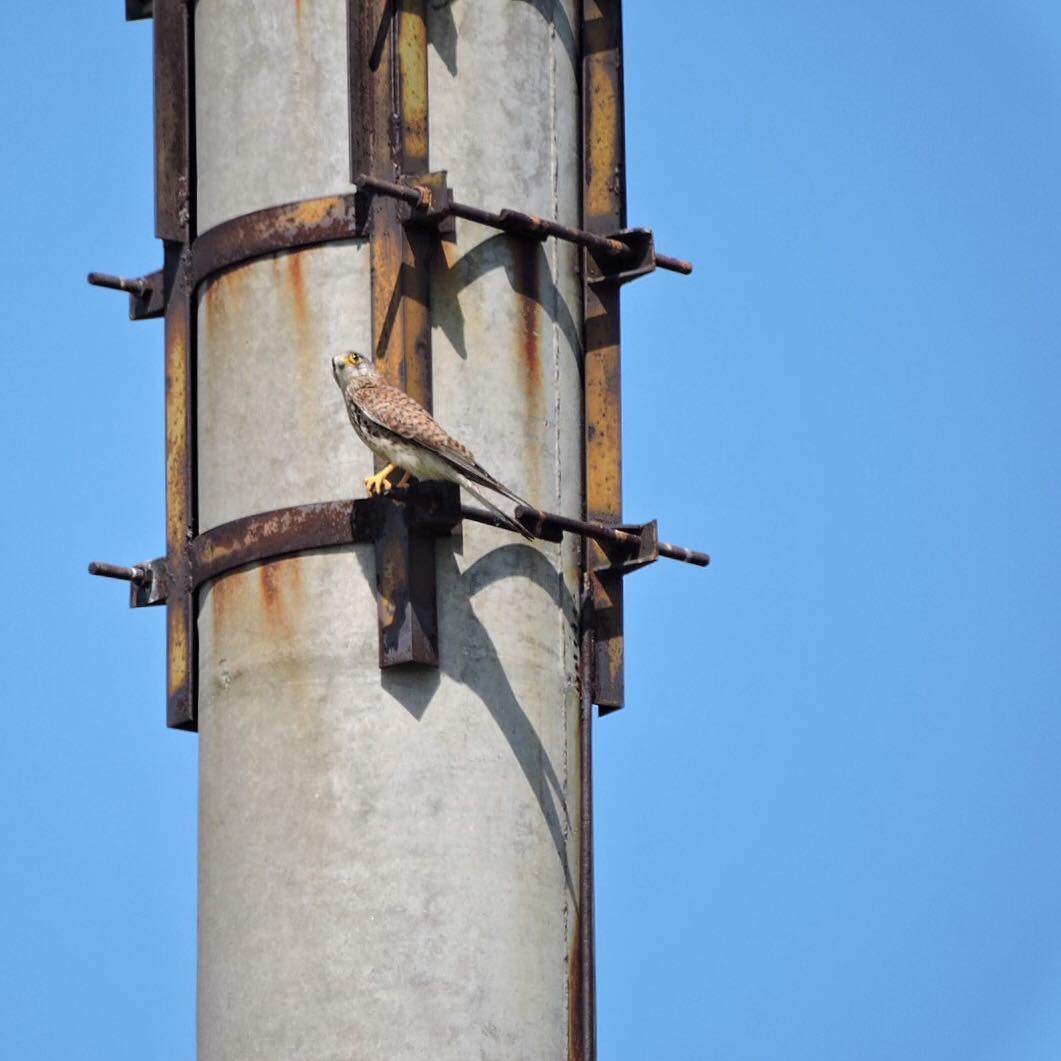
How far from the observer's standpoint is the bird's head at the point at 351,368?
14.0 meters

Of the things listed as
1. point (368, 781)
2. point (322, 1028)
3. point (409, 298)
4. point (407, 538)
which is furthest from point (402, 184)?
point (322, 1028)

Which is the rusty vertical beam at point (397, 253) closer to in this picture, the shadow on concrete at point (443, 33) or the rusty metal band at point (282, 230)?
the shadow on concrete at point (443, 33)

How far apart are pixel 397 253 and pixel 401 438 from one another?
938mm

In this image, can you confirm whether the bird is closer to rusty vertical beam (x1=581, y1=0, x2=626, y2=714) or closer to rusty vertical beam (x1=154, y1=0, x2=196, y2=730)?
rusty vertical beam (x1=581, y1=0, x2=626, y2=714)

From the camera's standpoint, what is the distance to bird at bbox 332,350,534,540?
45.3 feet

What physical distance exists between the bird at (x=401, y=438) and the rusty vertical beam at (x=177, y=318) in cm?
105

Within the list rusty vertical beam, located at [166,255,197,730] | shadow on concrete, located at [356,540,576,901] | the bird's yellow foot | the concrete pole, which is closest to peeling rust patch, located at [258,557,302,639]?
the concrete pole

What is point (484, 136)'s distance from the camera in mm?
14867

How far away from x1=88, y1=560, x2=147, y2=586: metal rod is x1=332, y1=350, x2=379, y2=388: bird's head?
146 centimetres

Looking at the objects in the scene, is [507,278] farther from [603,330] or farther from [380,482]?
[380,482]

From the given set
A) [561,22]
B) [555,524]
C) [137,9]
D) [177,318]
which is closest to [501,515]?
[555,524]

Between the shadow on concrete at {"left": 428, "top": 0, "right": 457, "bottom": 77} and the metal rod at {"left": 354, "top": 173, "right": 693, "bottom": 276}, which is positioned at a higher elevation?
the shadow on concrete at {"left": 428, "top": 0, "right": 457, "bottom": 77}

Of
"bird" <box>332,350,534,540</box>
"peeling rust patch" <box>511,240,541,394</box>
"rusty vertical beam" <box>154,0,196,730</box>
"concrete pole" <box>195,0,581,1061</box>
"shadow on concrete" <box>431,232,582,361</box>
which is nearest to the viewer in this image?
"concrete pole" <box>195,0,581,1061</box>

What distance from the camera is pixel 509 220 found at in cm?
1447
